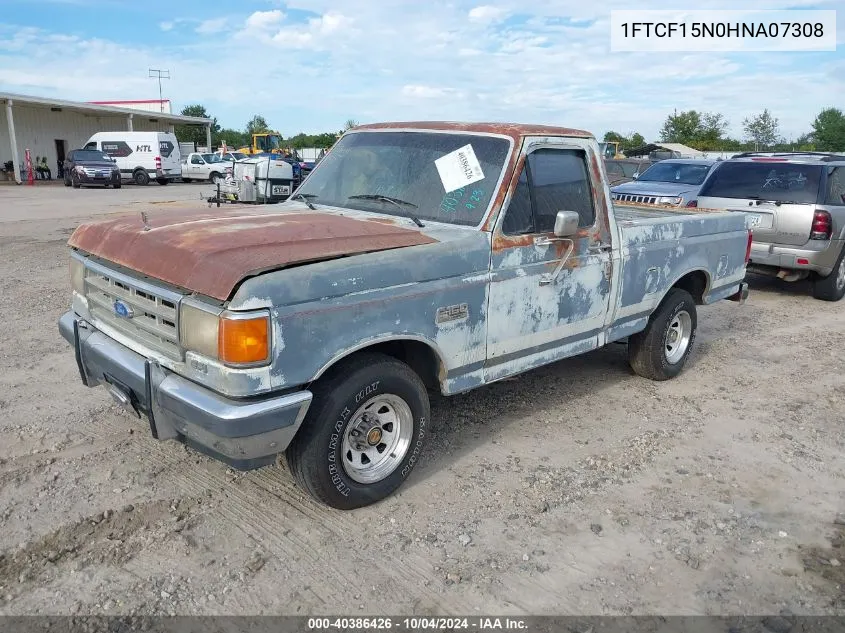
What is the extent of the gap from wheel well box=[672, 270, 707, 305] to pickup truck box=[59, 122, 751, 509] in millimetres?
939

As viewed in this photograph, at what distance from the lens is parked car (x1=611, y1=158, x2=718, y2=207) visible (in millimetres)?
11227

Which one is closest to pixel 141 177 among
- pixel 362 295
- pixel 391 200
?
pixel 391 200

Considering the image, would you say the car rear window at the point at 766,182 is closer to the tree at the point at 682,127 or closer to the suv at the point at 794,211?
the suv at the point at 794,211

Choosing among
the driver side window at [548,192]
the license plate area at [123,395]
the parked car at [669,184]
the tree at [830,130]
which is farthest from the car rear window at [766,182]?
the tree at [830,130]

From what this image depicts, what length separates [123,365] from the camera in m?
3.37

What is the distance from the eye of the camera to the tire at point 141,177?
32.0 meters

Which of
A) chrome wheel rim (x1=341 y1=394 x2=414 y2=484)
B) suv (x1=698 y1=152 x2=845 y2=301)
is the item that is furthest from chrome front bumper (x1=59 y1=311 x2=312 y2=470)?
suv (x1=698 y1=152 x2=845 y2=301)

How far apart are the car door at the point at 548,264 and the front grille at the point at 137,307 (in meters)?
1.72

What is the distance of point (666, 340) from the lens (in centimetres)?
569

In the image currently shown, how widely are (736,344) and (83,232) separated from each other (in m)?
6.19

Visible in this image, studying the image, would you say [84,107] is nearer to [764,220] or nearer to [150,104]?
[150,104]

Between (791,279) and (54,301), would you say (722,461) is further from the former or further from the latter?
(54,301)

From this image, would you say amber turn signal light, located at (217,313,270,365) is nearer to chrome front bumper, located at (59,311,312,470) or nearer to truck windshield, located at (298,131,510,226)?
chrome front bumper, located at (59,311,312,470)

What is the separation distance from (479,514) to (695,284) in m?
3.48
